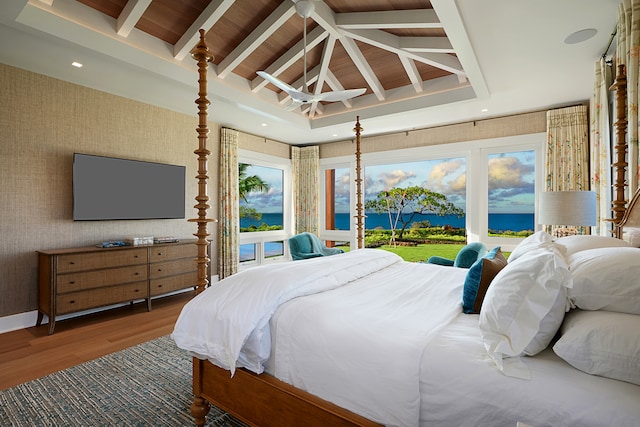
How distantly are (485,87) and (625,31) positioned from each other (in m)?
1.57

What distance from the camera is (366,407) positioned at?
51.4 inches

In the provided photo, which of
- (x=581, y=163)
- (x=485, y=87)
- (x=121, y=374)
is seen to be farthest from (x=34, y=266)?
(x=581, y=163)

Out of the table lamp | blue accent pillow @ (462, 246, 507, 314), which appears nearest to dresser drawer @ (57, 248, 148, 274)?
blue accent pillow @ (462, 246, 507, 314)

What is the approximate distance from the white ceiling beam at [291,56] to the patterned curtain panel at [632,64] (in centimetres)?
241

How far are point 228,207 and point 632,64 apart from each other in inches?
193

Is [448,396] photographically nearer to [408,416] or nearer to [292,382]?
[408,416]

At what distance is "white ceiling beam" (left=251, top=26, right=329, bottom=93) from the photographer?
355 centimetres

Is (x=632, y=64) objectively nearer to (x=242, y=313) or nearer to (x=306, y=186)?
(x=242, y=313)

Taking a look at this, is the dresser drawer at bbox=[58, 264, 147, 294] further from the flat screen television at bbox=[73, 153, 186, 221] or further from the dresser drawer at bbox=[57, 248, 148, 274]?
the flat screen television at bbox=[73, 153, 186, 221]

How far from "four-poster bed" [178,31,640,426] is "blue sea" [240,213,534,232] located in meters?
2.94

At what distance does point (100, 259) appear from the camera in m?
3.59

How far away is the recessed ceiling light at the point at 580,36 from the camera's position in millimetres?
2598

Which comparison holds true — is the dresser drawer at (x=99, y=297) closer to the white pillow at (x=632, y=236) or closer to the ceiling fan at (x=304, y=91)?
the ceiling fan at (x=304, y=91)

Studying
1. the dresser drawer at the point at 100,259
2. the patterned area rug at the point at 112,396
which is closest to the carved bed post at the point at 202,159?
the patterned area rug at the point at 112,396
